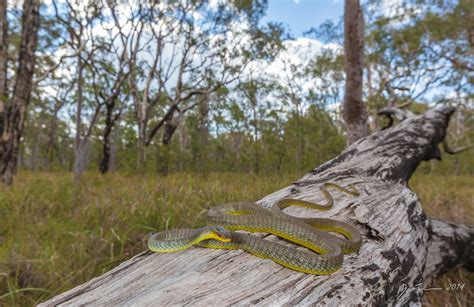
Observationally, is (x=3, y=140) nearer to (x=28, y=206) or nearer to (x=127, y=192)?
(x=28, y=206)

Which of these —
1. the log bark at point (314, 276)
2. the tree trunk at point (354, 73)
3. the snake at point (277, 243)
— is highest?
the tree trunk at point (354, 73)

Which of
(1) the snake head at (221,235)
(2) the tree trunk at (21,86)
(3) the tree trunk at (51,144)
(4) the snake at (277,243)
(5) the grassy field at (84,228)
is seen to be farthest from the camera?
(3) the tree trunk at (51,144)

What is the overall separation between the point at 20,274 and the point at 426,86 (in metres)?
24.4

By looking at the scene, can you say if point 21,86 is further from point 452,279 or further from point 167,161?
point 452,279

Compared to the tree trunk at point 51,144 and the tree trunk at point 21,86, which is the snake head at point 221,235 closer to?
the tree trunk at point 21,86

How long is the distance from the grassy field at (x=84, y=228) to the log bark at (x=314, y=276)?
2.56 feet

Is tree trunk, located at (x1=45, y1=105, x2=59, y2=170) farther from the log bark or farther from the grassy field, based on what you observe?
the log bark

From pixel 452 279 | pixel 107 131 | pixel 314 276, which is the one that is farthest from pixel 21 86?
pixel 452 279

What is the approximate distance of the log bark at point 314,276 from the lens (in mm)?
1438

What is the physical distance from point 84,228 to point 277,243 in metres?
3.01

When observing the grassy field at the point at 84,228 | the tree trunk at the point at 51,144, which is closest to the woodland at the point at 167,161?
the grassy field at the point at 84,228

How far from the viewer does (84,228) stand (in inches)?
151

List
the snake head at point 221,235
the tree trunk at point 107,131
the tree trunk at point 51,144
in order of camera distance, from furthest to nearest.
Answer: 1. the tree trunk at point 51,144
2. the tree trunk at point 107,131
3. the snake head at point 221,235

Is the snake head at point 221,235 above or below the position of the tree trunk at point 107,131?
below
